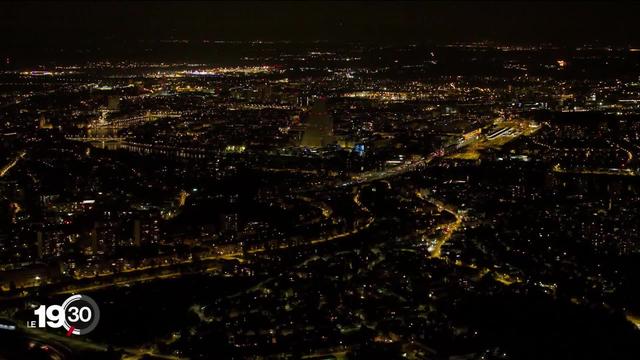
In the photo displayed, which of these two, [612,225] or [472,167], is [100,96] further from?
[612,225]

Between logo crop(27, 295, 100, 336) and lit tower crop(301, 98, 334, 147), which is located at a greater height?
logo crop(27, 295, 100, 336)

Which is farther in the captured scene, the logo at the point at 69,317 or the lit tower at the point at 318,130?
the lit tower at the point at 318,130

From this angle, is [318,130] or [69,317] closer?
[69,317]

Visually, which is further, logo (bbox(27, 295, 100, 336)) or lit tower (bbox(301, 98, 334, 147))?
lit tower (bbox(301, 98, 334, 147))

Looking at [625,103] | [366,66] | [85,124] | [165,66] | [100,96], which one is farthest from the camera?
[165,66]

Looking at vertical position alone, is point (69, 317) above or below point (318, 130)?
above

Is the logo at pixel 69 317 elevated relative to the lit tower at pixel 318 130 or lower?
elevated

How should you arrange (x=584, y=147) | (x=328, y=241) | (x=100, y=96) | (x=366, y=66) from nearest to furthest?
(x=328, y=241)
(x=584, y=147)
(x=100, y=96)
(x=366, y=66)

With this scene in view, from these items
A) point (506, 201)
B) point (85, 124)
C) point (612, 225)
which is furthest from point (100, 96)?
point (612, 225)
